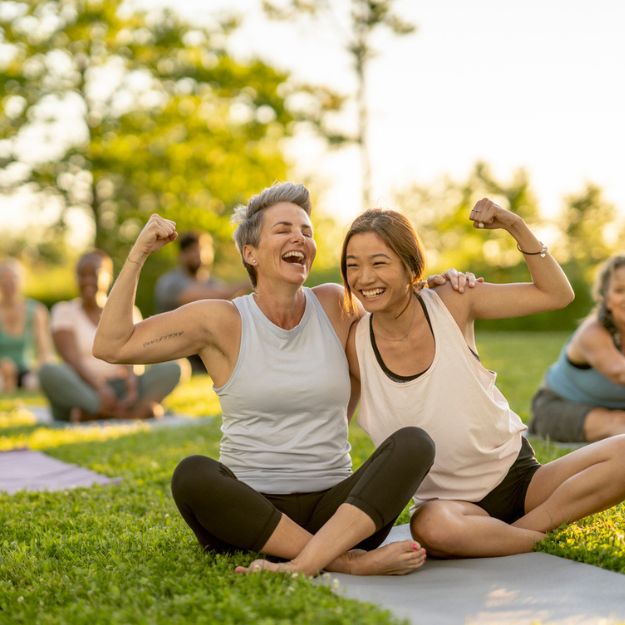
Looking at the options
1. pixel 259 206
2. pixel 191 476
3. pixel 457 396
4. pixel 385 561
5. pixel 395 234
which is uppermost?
pixel 259 206

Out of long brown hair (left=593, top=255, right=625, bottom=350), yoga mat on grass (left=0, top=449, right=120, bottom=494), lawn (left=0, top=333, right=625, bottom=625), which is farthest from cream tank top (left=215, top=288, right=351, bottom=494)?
long brown hair (left=593, top=255, right=625, bottom=350)

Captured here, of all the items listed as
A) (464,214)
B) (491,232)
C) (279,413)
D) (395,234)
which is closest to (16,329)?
(279,413)

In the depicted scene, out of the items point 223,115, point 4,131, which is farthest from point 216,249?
point 4,131

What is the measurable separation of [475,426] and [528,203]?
3295 centimetres

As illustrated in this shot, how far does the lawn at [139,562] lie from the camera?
2.61m

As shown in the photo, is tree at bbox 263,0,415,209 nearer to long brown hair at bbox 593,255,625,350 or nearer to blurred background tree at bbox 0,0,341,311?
blurred background tree at bbox 0,0,341,311

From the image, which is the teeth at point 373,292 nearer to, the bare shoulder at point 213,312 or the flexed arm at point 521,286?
the flexed arm at point 521,286

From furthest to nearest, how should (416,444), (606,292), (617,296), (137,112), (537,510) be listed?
1. (137,112)
2. (606,292)
3. (617,296)
4. (537,510)
5. (416,444)

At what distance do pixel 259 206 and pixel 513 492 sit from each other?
1438mm

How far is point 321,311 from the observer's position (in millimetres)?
3514

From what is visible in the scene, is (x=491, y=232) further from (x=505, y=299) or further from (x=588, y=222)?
(x=505, y=299)

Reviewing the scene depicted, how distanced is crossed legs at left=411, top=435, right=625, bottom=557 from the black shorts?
28mm

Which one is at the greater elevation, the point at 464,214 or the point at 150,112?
the point at 150,112

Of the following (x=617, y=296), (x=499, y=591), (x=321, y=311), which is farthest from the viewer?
(x=617, y=296)
